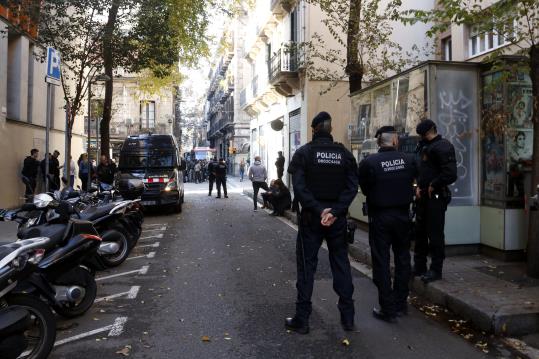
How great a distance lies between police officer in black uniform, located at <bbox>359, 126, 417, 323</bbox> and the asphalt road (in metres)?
0.41

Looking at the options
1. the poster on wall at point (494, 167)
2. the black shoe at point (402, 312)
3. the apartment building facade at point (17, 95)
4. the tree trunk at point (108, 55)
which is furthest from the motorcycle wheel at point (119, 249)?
the tree trunk at point (108, 55)

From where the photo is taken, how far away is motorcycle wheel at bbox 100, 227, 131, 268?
779 cm

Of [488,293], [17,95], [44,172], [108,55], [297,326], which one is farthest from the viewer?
[108,55]

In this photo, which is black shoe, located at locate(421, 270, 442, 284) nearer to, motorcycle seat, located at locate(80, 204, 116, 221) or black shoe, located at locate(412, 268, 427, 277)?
black shoe, located at locate(412, 268, 427, 277)

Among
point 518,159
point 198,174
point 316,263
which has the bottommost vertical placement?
point 316,263

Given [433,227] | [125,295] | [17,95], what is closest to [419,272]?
[433,227]

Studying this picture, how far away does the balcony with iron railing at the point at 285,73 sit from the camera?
70.1 feet

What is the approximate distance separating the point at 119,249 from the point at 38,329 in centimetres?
408

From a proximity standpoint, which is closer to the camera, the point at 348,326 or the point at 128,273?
the point at 348,326

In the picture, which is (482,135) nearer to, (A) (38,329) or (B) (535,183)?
(B) (535,183)

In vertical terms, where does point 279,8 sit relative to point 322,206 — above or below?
above

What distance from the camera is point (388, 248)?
5305mm

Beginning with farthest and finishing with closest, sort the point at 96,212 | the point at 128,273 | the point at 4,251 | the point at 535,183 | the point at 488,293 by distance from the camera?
1. the point at 128,273
2. the point at 96,212
3. the point at 535,183
4. the point at 488,293
5. the point at 4,251

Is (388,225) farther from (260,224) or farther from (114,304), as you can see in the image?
(260,224)
